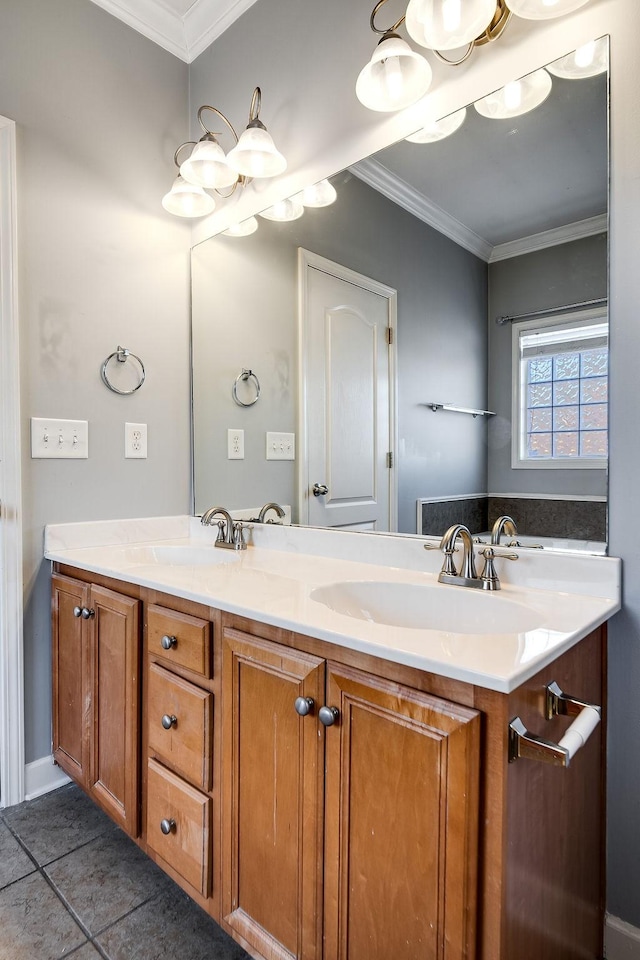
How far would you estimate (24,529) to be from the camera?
1624 millimetres

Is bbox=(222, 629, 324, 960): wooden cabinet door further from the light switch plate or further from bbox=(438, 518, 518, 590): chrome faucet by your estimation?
the light switch plate

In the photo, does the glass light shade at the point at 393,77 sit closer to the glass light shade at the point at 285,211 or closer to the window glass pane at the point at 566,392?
the glass light shade at the point at 285,211

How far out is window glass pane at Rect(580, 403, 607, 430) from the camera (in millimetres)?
1080

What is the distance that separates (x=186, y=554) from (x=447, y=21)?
1.58 meters

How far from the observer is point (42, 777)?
5.50ft

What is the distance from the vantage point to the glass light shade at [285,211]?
1.69 metres

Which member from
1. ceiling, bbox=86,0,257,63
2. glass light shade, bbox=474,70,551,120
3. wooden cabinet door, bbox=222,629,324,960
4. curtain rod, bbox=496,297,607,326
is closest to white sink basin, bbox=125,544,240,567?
wooden cabinet door, bbox=222,629,324,960

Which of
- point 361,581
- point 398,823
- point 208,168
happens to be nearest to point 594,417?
point 361,581

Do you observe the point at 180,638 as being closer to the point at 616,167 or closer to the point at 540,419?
the point at 540,419

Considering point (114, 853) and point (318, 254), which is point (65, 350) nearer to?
point (318, 254)

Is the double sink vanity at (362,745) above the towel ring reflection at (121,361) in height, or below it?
below

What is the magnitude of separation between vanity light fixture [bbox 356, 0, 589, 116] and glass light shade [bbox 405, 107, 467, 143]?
0.07 meters

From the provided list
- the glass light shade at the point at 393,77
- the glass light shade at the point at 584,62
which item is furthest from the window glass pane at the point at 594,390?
the glass light shade at the point at 393,77

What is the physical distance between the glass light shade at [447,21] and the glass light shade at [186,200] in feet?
2.92
